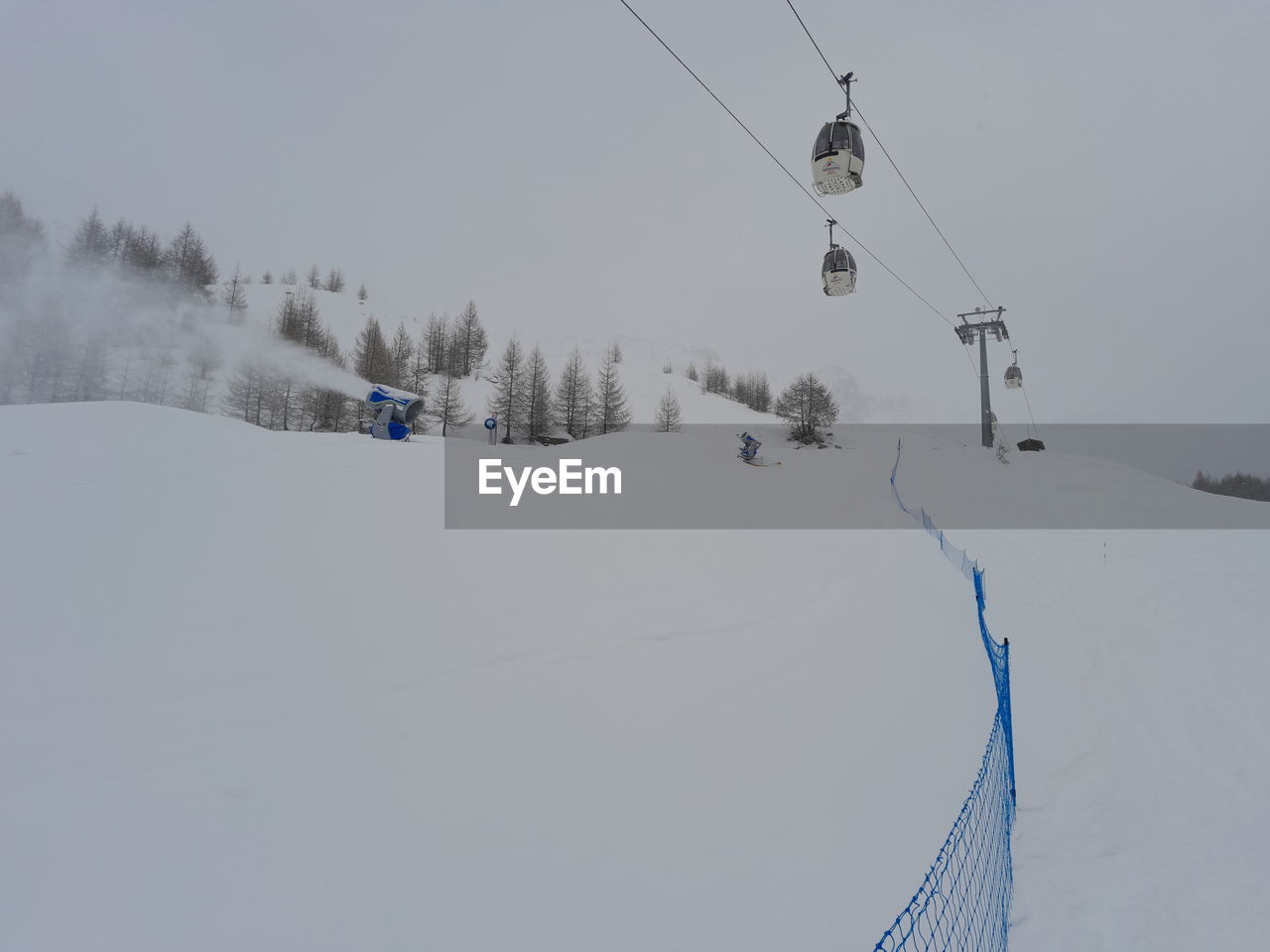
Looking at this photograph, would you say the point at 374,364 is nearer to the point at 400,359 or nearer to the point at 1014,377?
the point at 400,359

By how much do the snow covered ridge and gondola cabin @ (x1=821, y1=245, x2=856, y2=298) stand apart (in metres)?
6.10

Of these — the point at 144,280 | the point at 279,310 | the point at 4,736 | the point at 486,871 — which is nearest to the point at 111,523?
the point at 4,736

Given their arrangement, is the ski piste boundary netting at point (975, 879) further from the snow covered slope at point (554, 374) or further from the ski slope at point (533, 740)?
the snow covered slope at point (554, 374)

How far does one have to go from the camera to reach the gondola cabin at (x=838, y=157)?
8.27 meters

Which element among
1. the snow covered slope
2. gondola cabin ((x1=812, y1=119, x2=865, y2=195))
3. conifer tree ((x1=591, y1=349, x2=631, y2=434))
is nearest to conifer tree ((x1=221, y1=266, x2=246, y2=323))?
the snow covered slope

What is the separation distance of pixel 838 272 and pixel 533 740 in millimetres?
9931

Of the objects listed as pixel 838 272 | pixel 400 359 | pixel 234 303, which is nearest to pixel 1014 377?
pixel 838 272

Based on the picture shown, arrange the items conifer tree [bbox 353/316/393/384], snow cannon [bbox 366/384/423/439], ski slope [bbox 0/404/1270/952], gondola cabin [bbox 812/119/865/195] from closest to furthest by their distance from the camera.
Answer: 1. ski slope [bbox 0/404/1270/952]
2. gondola cabin [bbox 812/119/865/195]
3. snow cannon [bbox 366/384/423/439]
4. conifer tree [bbox 353/316/393/384]

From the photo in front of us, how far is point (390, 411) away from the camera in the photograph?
67.2 ft

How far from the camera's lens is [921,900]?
388 cm

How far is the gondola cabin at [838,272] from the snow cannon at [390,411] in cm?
1477

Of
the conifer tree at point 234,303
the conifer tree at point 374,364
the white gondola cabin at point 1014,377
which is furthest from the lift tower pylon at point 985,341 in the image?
the conifer tree at point 234,303

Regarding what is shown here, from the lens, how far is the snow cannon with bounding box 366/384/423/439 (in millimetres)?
20359

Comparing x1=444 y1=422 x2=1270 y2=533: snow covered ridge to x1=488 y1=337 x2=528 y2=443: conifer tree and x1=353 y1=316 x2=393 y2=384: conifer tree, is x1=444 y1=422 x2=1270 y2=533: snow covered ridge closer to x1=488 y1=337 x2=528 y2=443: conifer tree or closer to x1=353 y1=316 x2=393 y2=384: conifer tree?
x1=488 y1=337 x2=528 y2=443: conifer tree
